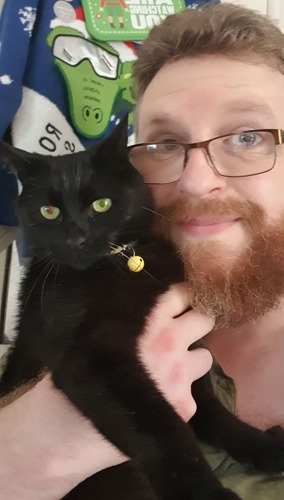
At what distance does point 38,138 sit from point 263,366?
77 centimetres

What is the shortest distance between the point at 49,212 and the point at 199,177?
0.26 metres

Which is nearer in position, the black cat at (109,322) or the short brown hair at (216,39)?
the black cat at (109,322)

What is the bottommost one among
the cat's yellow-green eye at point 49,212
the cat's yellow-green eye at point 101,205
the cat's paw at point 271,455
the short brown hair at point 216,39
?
the cat's paw at point 271,455

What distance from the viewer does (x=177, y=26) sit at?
3.64ft

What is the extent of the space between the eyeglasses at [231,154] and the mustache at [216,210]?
6cm

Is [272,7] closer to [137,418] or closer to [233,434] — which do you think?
[233,434]

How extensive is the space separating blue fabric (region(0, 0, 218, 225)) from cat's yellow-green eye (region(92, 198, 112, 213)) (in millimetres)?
487

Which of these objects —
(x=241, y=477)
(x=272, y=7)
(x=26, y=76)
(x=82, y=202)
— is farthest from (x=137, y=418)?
(x=272, y=7)

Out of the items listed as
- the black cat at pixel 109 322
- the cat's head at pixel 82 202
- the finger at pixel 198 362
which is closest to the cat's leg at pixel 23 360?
the black cat at pixel 109 322

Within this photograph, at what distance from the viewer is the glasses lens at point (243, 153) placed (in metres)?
0.97

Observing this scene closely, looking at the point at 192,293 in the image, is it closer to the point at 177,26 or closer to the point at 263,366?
the point at 263,366

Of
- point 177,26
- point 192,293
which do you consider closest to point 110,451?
point 192,293

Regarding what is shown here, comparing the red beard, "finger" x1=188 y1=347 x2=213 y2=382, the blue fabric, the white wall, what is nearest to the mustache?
the red beard

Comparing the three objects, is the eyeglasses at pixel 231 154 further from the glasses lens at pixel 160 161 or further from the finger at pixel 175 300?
the finger at pixel 175 300
